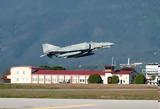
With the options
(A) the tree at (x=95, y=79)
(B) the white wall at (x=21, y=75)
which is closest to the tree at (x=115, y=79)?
(A) the tree at (x=95, y=79)

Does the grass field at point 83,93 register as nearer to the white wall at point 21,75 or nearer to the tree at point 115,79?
the tree at point 115,79

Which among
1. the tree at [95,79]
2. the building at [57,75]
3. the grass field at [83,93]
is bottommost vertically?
the grass field at [83,93]

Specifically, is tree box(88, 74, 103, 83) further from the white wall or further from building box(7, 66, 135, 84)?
the white wall

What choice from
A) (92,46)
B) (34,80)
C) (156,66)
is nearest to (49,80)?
(34,80)

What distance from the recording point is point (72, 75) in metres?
171

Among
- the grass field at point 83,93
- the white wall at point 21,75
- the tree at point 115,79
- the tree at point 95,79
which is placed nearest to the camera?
the grass field at point 83,93

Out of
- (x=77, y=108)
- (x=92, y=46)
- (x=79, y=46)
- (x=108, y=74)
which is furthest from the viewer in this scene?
(x=108, y=74)

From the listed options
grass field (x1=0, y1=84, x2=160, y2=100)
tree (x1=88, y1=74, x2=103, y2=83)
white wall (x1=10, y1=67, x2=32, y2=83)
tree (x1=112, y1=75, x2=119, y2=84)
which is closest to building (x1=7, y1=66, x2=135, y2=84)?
white wall (x1=10, y1=67, x2=32, y2=83)

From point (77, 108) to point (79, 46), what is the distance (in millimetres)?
91294

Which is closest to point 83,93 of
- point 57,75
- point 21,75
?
point 57,75

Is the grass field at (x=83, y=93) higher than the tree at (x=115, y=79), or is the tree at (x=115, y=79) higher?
the tree at (x=115, y=79)

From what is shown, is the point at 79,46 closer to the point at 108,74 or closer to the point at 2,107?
the point at 108,74

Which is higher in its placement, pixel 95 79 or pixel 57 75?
pixel 57 75

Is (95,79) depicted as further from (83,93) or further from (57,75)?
(83,93)
